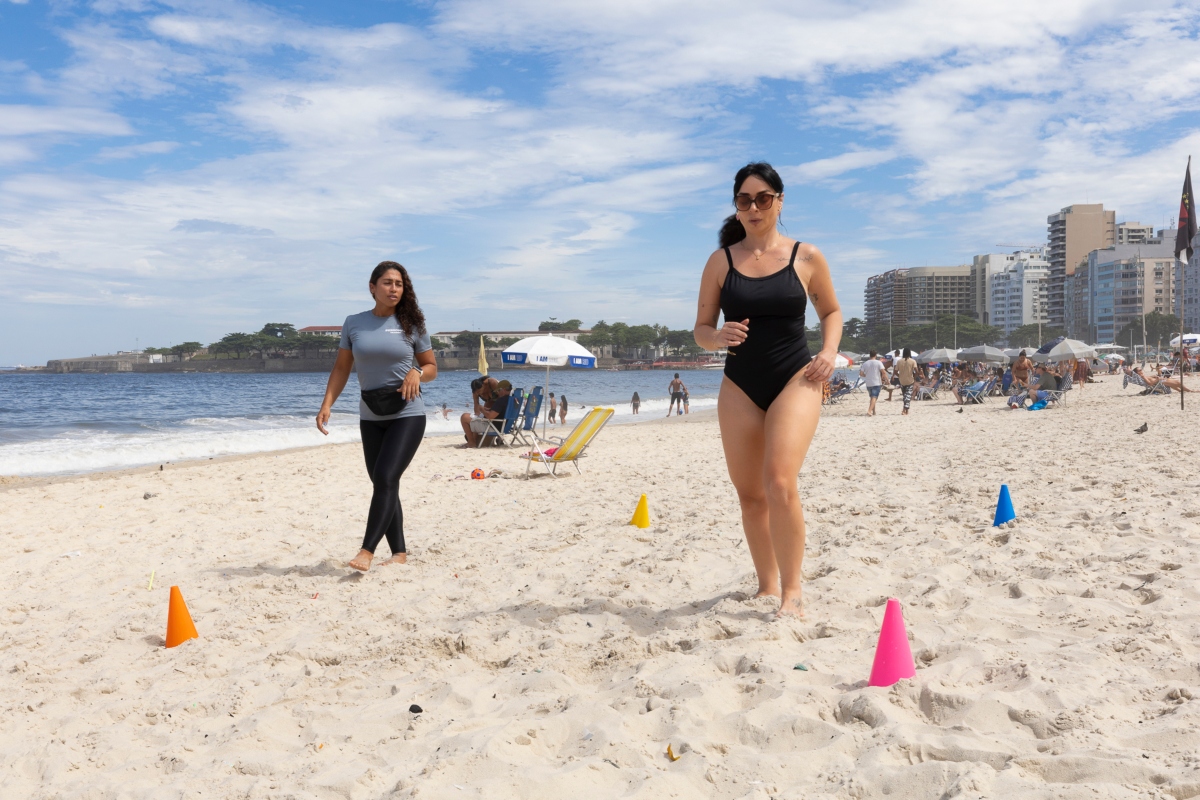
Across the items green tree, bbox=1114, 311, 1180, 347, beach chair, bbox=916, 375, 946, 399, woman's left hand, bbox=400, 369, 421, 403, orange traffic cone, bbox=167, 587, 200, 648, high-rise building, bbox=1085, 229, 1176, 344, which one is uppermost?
high-rise building, bbox=1085, 229, 1176, 344

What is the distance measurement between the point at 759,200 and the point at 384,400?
92.0 inches

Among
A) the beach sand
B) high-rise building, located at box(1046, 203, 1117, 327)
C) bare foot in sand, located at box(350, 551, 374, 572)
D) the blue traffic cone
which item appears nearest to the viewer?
the beach sand

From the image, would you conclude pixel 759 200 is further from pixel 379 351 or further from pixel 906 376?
pixel 906 376

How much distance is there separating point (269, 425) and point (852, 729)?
25132 mm

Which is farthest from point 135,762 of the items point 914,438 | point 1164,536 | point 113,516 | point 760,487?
point 914,438

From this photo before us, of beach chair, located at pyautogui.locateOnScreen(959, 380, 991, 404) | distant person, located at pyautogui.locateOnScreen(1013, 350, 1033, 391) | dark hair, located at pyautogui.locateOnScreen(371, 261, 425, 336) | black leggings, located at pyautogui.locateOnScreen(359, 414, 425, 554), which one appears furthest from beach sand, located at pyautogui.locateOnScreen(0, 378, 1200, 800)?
beach chair, located at pyautogui.locateOnScreen(959, 380, 991, 404)

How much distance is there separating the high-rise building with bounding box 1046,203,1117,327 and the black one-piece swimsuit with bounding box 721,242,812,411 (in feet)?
541

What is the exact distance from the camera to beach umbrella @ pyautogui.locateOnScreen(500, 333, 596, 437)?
13.1 m

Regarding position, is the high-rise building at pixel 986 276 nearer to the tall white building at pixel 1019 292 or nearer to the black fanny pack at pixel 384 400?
the tall white building at pixel 1019 292

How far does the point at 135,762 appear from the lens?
2.43m

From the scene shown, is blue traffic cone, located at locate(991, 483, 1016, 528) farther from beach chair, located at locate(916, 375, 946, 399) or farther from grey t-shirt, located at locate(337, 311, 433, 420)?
beach chair, located at locate(916, 375, 946, 399)

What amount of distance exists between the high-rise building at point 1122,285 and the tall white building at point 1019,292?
2230 cm

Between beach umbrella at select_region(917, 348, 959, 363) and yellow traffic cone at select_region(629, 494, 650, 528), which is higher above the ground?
beach umbrella at select_region(917, 348, 959, 363)

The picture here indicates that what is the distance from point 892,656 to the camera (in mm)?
2510
